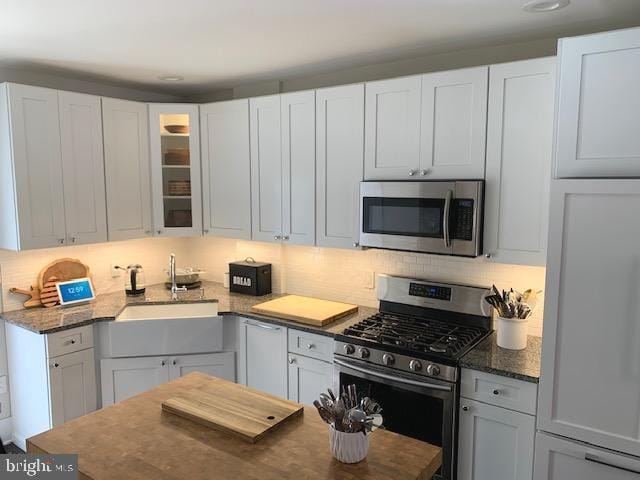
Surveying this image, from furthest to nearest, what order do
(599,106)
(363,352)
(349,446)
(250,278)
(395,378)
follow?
(250,278) < (363,352) < (395,378) < (599,106) < (349,446)

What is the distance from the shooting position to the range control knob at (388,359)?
2.62 meters

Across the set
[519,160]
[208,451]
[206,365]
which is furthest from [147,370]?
[519,160]

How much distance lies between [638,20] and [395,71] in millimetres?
1338

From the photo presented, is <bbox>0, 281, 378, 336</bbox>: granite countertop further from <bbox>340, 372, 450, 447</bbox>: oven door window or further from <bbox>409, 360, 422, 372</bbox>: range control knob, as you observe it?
<bbox>409, 360, 422, 372</bbox>: range control knob

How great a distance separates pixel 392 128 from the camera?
291 centimetres

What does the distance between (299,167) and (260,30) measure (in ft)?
3.37

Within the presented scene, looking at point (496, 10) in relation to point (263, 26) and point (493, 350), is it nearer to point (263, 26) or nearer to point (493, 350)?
point (263, 26)

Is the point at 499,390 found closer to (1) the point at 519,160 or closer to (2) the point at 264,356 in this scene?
(1) the point at 519,160

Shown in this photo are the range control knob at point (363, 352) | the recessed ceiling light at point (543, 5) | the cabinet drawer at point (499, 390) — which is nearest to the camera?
the recessed ceiling light at point (543, 5)

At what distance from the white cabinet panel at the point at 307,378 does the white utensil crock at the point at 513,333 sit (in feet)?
3.29

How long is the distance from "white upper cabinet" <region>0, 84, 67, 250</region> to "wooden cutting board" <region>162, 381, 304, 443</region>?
1916 millimetres

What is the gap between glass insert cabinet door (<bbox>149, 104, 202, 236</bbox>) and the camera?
3777mm

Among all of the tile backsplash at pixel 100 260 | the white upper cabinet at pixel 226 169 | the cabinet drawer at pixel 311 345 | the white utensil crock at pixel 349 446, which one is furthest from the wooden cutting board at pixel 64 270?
the white utensil crock at pixel 349 446

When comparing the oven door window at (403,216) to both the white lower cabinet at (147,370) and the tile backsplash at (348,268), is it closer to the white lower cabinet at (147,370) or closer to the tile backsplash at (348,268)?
the tile backsplash at (348,268)
